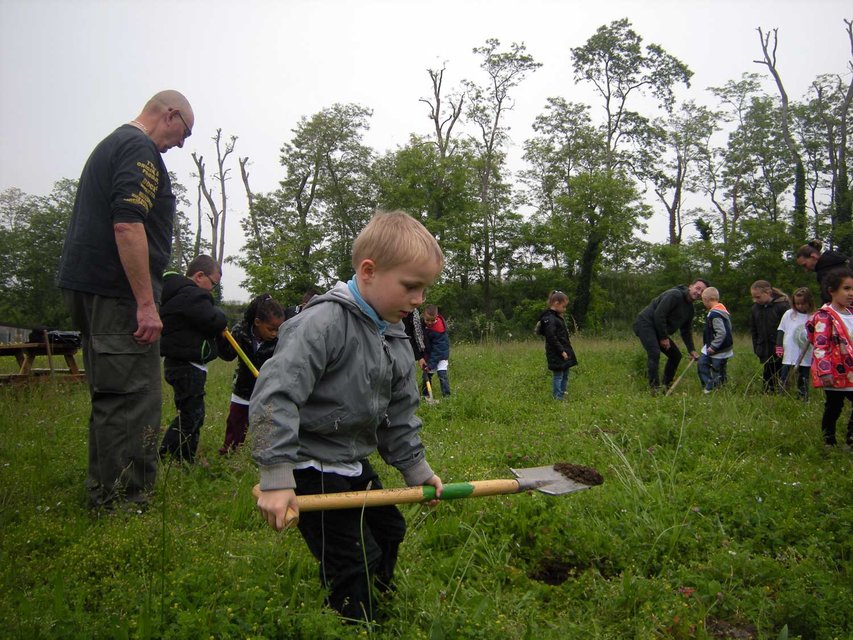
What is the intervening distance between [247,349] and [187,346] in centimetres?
64

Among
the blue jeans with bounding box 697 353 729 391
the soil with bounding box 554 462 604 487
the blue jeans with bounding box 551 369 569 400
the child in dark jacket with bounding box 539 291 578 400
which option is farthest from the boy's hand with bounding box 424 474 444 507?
the blue jeans with bounding box 697 353 729 391

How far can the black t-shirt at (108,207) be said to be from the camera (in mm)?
3199

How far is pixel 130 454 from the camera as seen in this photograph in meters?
3.23

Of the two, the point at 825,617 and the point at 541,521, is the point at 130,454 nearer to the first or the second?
the point at 541,521

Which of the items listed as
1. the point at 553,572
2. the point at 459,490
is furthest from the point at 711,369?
the point at 459,490

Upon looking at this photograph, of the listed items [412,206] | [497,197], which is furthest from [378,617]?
[497,197]

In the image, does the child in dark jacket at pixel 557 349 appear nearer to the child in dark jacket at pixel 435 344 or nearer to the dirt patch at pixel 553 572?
the child in dark jacket at pixel 435 344

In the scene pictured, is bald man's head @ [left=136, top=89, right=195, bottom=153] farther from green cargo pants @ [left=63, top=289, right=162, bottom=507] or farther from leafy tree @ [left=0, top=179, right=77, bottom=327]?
leafy tree @ [left=0, top=179, right=77, bottom=327]

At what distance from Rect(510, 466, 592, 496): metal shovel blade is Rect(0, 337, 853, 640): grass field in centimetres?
45

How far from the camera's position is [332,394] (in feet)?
6.78

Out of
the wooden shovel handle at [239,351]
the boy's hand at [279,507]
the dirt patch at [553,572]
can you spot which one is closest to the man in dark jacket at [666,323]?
the wooden shovel handle at [239,351]

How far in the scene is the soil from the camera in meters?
2.84

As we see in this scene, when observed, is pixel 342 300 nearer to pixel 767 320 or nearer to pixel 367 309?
pixel 367 309

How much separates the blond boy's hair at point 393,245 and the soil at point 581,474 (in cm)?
132
